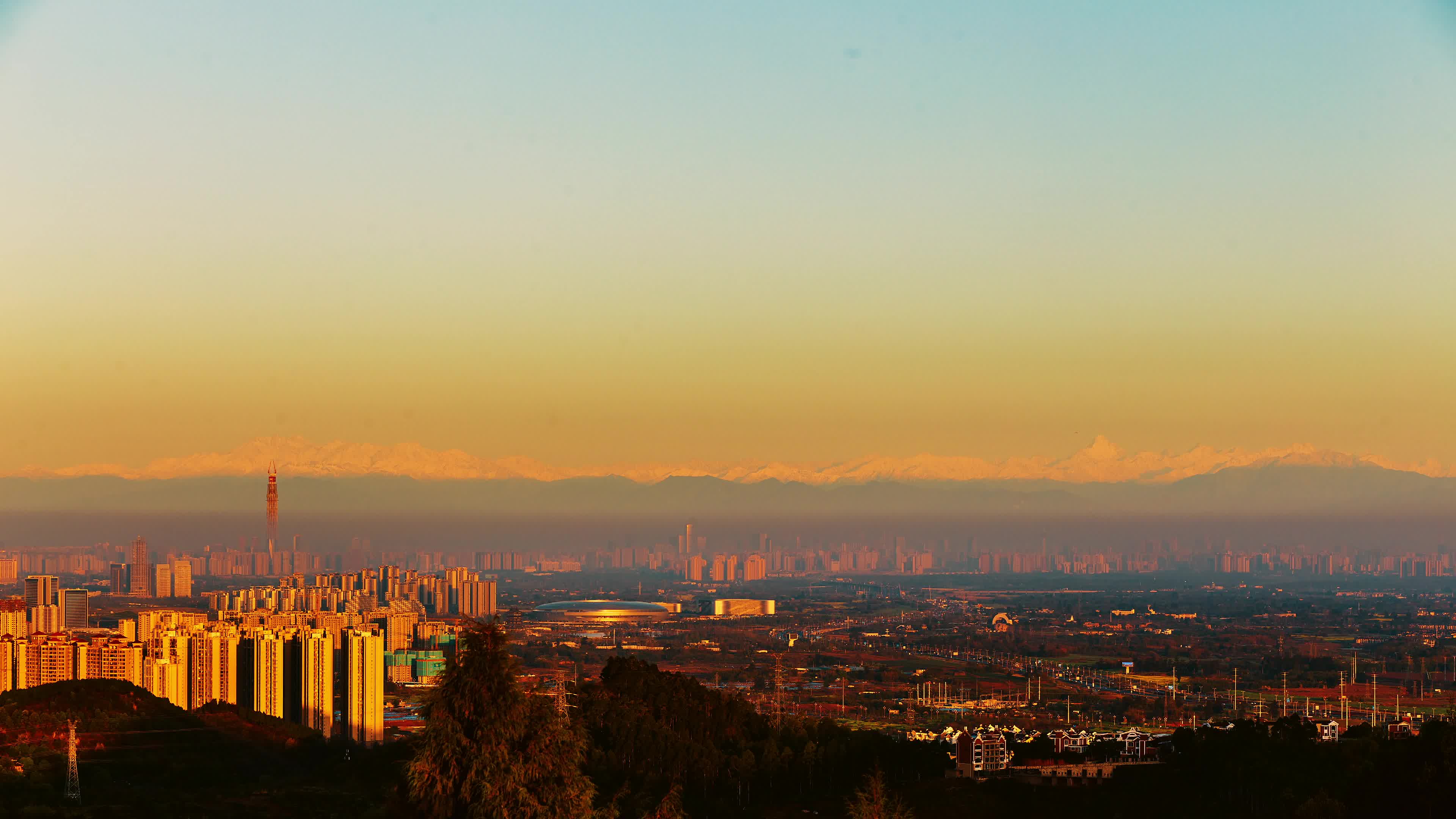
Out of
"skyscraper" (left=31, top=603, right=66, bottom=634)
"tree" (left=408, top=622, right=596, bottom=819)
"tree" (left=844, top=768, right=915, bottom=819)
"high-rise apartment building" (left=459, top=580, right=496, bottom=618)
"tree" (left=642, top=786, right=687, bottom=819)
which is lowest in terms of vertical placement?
"high-rise apartment building" (left=459, top=580, right=496, bottom=618)

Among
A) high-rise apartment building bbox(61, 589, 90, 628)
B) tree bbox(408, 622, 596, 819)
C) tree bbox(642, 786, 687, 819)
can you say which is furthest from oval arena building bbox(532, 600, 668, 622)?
tree bbox(408, 622, 596, 819)

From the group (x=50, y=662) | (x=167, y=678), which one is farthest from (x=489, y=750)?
(x=50, y=662)

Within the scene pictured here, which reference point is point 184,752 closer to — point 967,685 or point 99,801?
point 99,801

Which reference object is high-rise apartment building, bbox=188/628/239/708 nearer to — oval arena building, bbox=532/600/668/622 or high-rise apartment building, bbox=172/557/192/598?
oval arena building, bbox=532/600/668/622

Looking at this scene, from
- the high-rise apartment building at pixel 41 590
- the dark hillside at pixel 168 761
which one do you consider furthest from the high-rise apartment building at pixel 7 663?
the high-rise apartment building at pixel 41 590

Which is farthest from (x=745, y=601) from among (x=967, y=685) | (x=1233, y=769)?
(x=1233, y=769)
